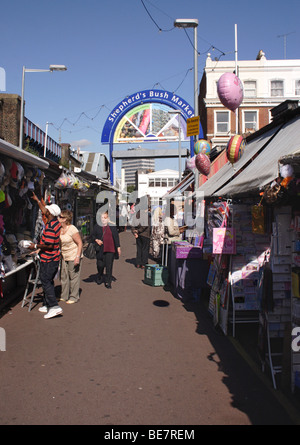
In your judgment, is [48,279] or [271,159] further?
[48,279]

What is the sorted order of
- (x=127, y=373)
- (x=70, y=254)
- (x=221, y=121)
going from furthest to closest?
(x=221, y=121)
(x=70, y=254)
(x=127, y=373)

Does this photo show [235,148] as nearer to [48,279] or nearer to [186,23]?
[48,279]

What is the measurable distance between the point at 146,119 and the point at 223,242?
71.1ft

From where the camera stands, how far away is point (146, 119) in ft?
85.7

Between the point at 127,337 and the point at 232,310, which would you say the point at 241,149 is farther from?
the point at 127,337

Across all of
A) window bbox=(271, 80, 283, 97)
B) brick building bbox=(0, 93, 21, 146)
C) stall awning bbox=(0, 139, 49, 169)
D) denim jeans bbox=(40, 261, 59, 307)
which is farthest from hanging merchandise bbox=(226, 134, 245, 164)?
window bbox=(271, 80, 283, 97)

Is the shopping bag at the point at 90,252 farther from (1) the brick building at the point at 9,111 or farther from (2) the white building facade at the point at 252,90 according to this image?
(2) the white building facade at the point at 252,90

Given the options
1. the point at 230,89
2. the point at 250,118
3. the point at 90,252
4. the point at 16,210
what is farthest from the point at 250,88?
the point at 16,210

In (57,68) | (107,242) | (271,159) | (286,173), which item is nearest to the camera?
(286,173)

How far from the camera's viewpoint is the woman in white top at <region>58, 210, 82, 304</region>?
754 centimetres

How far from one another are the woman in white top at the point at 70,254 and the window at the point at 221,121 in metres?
27.7

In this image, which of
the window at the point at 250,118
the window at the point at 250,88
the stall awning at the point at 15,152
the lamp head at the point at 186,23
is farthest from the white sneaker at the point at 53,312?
the window at the point at 250,88

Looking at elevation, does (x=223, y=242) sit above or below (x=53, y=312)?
above
